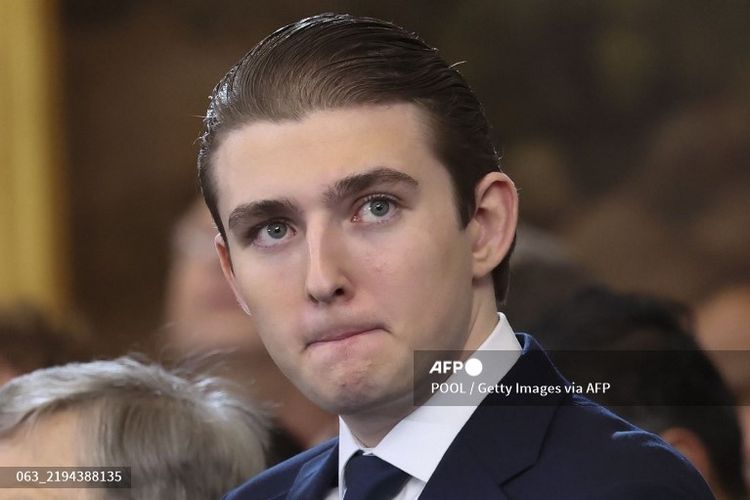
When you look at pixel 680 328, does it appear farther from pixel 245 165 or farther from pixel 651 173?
pixel 651 173

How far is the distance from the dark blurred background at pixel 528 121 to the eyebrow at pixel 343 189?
95.5 inches

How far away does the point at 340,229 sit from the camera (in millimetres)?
1312

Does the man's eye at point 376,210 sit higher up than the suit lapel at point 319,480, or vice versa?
the man's eye at point 376,210

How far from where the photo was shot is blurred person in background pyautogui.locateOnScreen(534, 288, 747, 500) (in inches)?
79.1

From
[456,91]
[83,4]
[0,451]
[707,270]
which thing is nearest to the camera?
[456,91]

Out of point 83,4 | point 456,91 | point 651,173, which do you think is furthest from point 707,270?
point 456,91

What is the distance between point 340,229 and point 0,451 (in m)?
0.71

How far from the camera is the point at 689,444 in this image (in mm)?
2006

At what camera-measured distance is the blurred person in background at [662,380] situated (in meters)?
2.01

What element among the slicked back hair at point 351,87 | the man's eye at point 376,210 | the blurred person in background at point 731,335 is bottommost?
the blurred person in background at point 731,335

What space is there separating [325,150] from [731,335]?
2163 mm

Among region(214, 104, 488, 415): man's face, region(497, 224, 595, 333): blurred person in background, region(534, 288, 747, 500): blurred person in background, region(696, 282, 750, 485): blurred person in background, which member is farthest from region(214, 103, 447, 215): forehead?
region(696, 282, 750, 485): blurred person in background

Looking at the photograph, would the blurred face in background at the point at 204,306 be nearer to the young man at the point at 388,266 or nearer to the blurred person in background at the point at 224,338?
the blurred person in background at the point at 224,338

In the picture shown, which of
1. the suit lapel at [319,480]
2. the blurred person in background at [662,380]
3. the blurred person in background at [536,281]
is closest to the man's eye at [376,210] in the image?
the suit lapel at [319,480]
